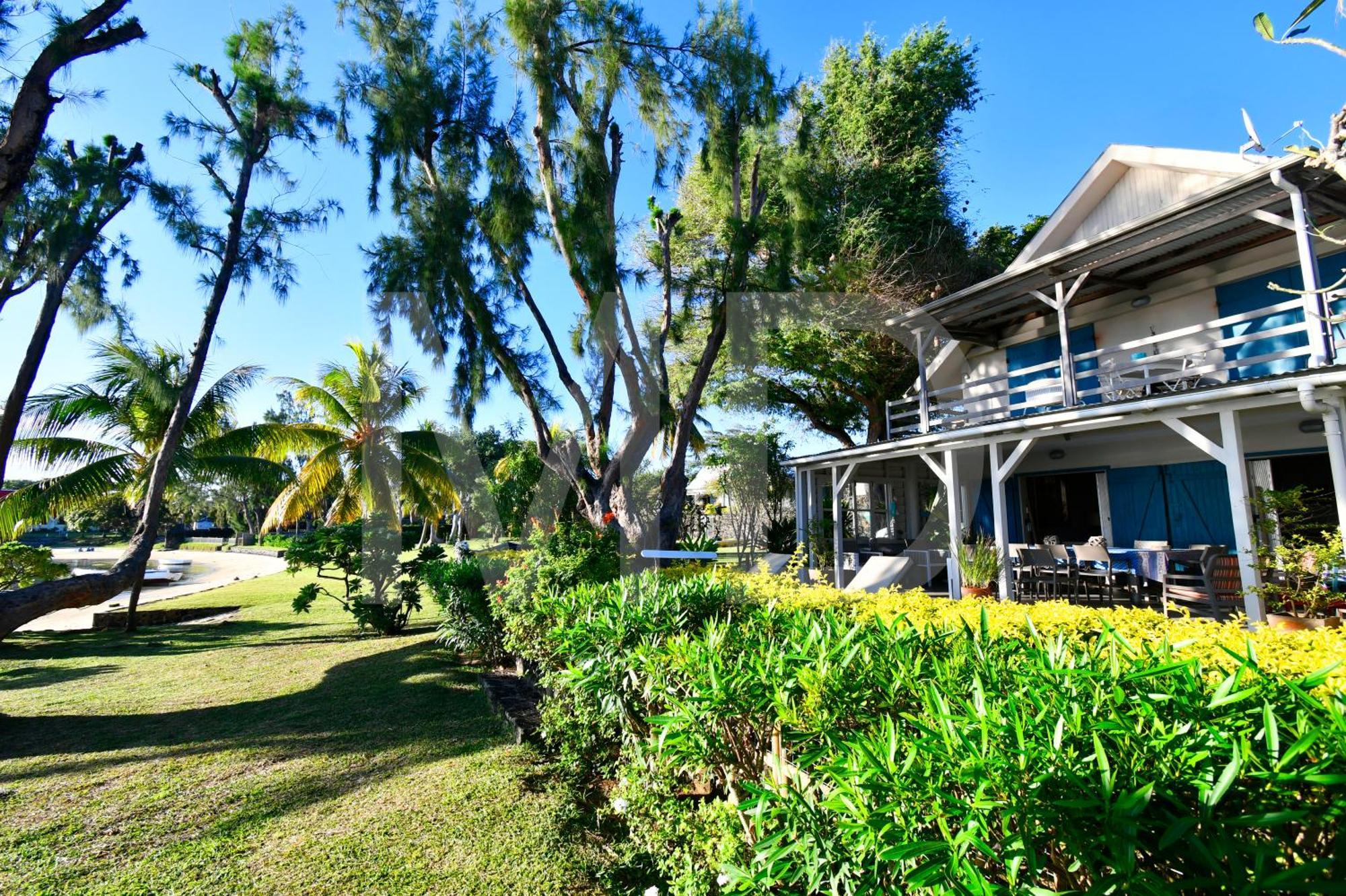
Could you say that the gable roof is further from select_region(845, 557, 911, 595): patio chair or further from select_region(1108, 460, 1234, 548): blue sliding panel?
select_region(845, 557, 911, 595): patio chair

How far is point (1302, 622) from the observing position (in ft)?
19.5

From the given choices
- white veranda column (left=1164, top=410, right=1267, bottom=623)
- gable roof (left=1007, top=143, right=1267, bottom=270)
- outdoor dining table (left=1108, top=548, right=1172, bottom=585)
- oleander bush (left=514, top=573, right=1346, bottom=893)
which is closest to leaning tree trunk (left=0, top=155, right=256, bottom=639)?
oleander bush (left=514, top=573, right=1346, bottom=893)

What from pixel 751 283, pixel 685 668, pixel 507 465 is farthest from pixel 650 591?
pixel 507 465

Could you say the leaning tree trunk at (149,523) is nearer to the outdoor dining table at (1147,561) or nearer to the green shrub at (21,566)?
the green shrub at (21,566)

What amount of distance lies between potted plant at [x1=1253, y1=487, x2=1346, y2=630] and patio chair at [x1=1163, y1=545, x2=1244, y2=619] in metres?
0.46

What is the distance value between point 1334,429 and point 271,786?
11379 millimetres

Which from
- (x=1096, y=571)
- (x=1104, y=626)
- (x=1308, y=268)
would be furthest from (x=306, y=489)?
(x=1308, y=268)

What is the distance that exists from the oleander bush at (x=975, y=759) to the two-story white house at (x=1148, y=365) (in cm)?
643

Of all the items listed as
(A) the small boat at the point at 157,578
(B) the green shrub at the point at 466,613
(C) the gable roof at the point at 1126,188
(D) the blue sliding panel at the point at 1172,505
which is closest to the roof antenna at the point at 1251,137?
(B) the green shrub at the point at 466,613

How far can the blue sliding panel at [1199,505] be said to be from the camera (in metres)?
10.6

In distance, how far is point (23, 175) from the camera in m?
6.04

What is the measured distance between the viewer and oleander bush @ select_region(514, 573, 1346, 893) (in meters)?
1.38

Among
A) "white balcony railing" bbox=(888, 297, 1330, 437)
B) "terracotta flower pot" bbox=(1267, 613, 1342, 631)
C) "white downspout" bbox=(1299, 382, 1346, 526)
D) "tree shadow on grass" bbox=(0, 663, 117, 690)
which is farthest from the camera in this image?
"white balcony railing" bbox=(888, 297, 1330, 437)

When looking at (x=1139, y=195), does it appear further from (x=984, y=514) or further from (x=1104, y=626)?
(x=1104, y=626)
